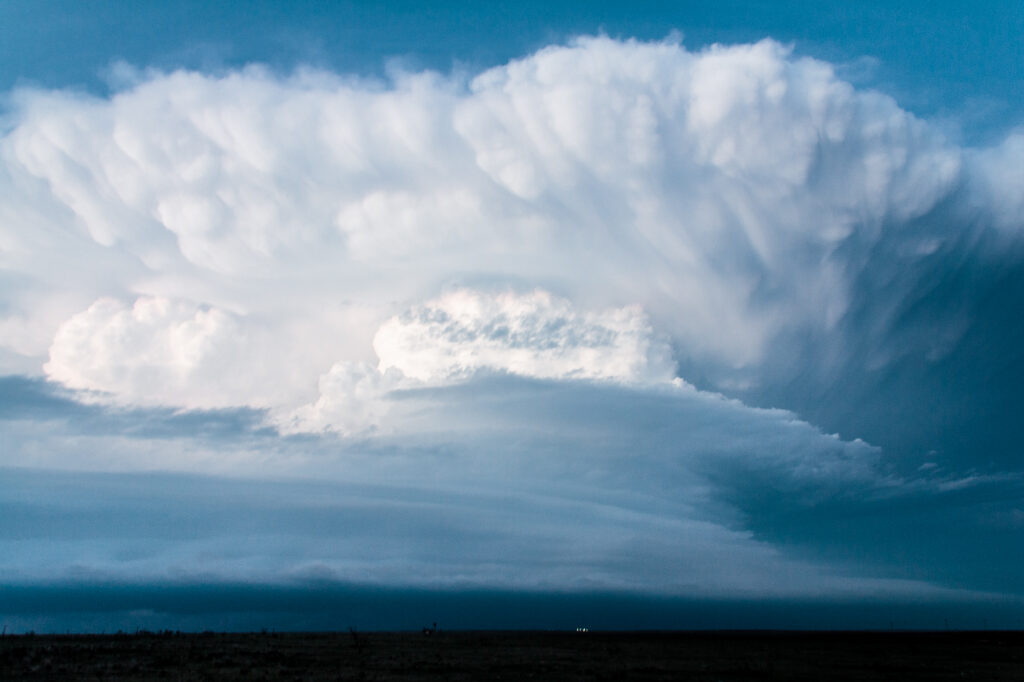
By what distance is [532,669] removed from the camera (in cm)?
8988

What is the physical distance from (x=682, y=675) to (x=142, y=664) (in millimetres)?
61687

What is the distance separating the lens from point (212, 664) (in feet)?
308

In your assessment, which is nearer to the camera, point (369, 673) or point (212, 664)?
point (369, 673)

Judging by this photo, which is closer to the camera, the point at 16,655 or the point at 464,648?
the point at 16,655

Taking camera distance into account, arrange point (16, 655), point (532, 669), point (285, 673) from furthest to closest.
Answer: point (16, 655)
point (532, 669)
point (285, 673)

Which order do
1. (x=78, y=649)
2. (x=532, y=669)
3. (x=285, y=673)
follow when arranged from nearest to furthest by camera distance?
(x=285, y=673) → (x=532, y=669) → (x=78, y=649)

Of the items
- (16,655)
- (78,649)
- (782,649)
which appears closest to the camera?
(16,655)

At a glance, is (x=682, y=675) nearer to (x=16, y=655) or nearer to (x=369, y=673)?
(x=369, y=673)

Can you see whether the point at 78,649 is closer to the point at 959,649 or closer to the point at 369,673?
the point at 369,673

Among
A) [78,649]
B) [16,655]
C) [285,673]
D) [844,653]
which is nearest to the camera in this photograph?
[285,673]

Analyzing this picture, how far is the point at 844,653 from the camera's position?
4963 inches

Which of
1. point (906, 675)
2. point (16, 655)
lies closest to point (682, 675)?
point (906, 675)

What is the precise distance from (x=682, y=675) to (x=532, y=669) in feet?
53.8

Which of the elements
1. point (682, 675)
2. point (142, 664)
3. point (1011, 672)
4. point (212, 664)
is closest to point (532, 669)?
point (682, 675)
